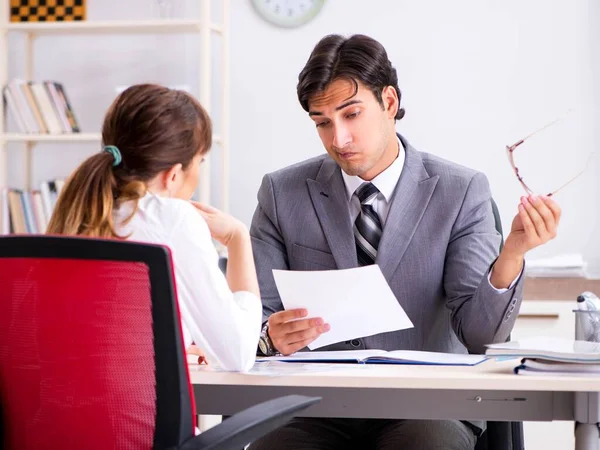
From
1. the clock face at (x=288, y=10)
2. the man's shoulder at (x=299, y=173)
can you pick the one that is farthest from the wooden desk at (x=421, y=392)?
the clock face at (x=288, y=10)

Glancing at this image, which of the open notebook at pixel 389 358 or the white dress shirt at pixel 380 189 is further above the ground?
the white dress shirt at pixel 380 189

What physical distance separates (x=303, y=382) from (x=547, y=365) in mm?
389

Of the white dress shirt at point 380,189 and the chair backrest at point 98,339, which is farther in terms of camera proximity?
the white dress shirt at point 380,189

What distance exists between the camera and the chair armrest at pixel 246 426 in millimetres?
1186

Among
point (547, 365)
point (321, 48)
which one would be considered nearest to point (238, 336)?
point (547, 365)

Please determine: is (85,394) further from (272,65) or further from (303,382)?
(272,65)

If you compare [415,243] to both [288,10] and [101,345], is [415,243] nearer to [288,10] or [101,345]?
[101,345]

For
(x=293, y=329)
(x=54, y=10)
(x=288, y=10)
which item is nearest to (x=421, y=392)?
(x=293, y=329)

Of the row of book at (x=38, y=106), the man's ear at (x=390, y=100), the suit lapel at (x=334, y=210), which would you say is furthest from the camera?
the row of book at (x=38, y=106)

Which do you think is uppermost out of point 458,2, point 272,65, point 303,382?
point 458,2

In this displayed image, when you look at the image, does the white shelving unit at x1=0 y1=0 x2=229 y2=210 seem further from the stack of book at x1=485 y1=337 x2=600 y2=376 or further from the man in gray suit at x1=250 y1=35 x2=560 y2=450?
the stack of book at x1=485 y1=337 x2=600 y2=376

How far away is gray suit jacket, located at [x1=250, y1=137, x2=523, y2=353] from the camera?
200 cm

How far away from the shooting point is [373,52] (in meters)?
2.16

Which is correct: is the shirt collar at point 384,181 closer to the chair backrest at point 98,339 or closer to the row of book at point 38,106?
the chair backrest at point 98,339
